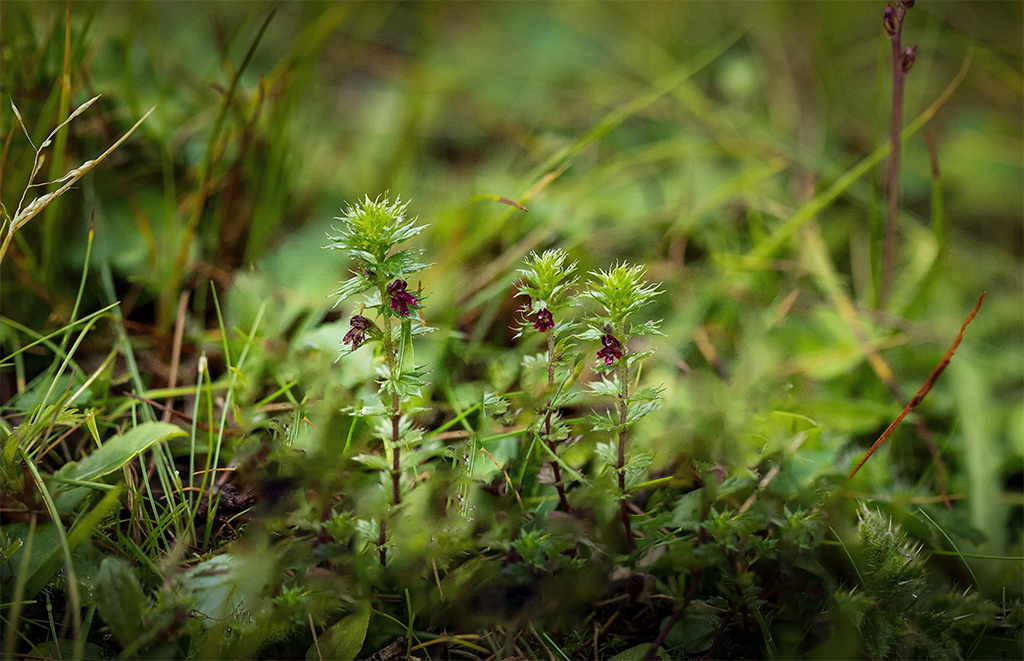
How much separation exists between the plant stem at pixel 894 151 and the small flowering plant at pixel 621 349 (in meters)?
1.01

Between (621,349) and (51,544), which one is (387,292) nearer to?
(621,349)

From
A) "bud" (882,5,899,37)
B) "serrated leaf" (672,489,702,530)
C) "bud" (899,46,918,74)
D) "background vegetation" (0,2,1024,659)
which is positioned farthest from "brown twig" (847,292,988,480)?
"bud" (882,5,899,37)

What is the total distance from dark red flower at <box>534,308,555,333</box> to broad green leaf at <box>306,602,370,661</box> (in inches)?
20.4

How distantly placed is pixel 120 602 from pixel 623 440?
78cm

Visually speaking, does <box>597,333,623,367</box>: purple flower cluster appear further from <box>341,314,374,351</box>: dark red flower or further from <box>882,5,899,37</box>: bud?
<box>882,5,899,37</box>: bud

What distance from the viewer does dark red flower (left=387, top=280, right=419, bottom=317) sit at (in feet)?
3.23

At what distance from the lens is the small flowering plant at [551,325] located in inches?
39.3

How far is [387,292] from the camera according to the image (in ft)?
3.27

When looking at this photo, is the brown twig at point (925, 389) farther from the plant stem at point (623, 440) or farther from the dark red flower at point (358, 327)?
the dark red flower at point (358, 327)

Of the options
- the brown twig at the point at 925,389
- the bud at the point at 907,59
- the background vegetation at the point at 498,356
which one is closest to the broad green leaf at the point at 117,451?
the background vegetation at the point at 498,356

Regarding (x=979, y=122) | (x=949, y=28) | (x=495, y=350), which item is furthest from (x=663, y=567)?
(x=949, y=28)

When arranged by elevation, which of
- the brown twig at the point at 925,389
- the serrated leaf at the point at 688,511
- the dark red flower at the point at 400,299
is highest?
the dark red flower at the point at 400,299

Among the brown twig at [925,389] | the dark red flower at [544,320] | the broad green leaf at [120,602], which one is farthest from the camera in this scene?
the brown twig at [925,389]

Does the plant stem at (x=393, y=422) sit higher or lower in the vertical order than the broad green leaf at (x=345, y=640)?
higher
